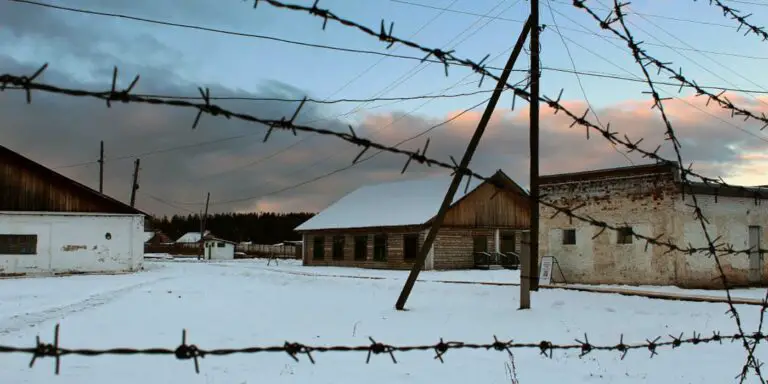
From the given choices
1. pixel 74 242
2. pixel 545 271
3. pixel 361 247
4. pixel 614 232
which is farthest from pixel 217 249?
pixel 614 232

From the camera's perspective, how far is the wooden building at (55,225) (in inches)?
1216

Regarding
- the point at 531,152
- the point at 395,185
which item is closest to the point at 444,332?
the point at 531,152

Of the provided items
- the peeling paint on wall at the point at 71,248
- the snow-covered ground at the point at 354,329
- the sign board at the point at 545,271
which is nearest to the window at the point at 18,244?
the peeling paint on wall at the point at 71,248

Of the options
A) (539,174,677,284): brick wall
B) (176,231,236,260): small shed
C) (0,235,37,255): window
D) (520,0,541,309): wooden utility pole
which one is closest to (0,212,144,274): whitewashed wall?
(0,235,37,255): window

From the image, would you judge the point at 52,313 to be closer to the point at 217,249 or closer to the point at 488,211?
the point at 488,211

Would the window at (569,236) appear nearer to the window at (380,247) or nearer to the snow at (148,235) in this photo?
the window at (380,247)

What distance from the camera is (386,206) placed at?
4109cm

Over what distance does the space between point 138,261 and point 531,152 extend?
2445 centimetres

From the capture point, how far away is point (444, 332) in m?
12.3

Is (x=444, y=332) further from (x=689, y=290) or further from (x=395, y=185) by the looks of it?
(x=395, y=185)

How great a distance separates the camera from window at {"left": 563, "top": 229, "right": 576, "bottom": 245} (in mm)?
23141

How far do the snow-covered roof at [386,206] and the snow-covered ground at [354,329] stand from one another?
557 inches

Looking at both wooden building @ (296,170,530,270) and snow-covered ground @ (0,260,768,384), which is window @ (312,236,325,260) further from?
snow-covered ground @ (0,260,768,384)

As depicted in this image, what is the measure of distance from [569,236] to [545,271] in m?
1.61
